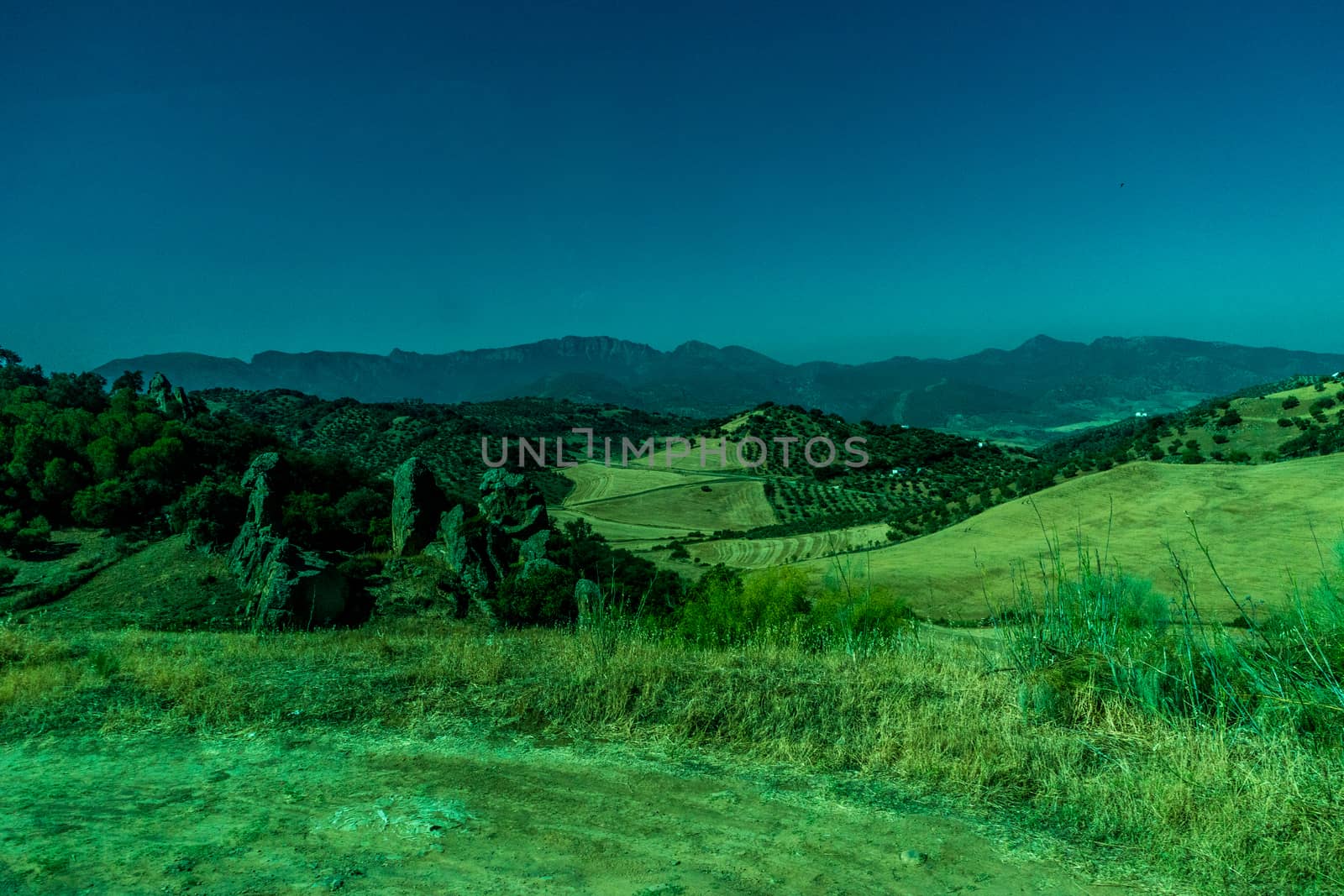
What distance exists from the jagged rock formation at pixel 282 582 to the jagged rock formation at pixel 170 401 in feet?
126

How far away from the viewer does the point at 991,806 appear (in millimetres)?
5418

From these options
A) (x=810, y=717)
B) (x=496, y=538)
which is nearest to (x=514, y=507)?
(x=496, y=538)

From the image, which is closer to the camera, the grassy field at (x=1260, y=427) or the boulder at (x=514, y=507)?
the boulder at (x=514, y=507)

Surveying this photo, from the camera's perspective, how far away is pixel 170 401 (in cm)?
6150

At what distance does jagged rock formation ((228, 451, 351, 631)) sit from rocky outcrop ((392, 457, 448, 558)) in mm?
4905

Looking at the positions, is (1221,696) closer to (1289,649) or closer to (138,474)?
(1289,649)

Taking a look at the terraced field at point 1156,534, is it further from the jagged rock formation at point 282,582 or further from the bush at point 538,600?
the jagged rock formation at point 282,582

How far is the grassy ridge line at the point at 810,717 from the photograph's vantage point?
4.77 metres

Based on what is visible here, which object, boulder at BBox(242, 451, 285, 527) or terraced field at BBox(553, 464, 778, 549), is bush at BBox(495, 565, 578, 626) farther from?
terraced field at BBox(553, 464, 778, 549)

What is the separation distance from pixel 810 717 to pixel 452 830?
3444 mm

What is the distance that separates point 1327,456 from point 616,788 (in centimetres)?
4874

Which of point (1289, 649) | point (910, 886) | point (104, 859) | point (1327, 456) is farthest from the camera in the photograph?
point (1327, 456)

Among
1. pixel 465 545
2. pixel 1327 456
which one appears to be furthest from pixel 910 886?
pixel 1327 456

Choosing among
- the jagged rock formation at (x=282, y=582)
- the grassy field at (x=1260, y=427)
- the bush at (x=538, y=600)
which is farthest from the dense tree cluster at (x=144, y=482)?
the grassy field at (x=1260, y=427)
